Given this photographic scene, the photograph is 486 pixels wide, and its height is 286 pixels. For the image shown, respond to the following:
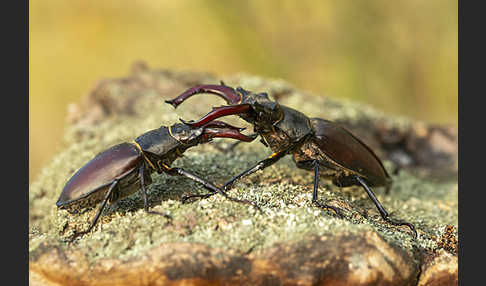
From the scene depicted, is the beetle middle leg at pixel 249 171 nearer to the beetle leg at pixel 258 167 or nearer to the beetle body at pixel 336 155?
the beetle leg at pixel 258 167

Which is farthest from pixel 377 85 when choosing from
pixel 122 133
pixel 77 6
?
pixel 77 6

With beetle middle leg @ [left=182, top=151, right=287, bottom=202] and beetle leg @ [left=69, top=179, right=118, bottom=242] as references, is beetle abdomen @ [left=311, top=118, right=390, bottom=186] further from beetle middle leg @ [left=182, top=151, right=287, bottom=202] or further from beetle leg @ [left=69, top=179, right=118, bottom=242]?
beetle leg @ [left=69, top=179, right=118, bottom=242]

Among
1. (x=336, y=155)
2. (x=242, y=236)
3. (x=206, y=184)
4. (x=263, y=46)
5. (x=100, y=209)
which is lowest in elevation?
(x=242, y=236)

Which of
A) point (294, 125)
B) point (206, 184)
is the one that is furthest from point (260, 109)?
point (206, 184)

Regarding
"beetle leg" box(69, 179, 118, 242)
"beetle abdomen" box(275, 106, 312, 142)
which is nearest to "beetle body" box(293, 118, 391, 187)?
"beetle abdomen" box(275, 106, 312, 142)

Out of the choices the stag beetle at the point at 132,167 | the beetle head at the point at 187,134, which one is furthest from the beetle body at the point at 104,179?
the beetle head at the point at 187,134

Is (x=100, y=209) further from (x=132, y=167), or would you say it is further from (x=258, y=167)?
(x=258, y=167)
